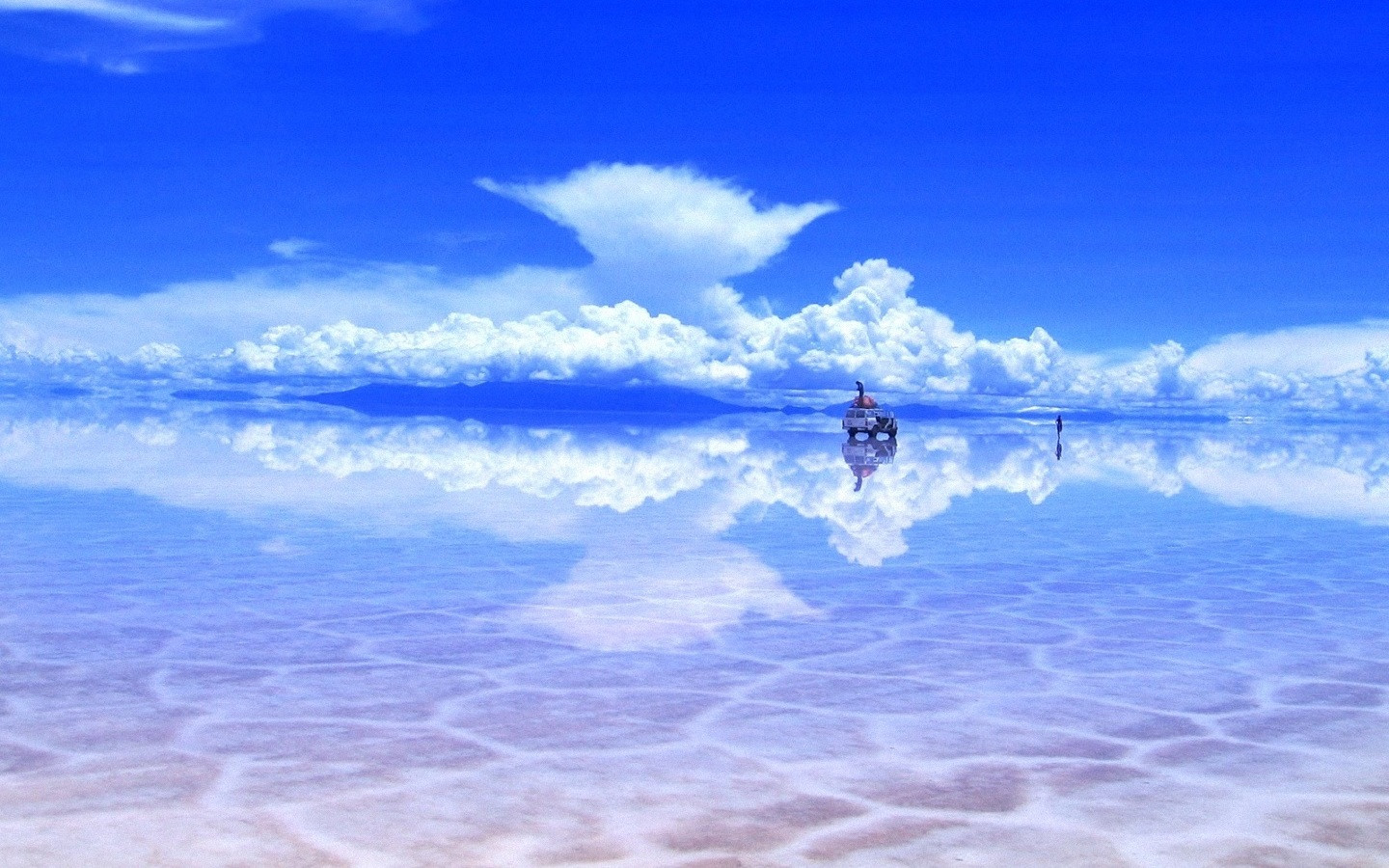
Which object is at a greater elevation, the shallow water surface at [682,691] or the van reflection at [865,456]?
the van reflection at [865,456]

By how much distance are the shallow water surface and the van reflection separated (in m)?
12.6

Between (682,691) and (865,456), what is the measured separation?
3564 centimetres

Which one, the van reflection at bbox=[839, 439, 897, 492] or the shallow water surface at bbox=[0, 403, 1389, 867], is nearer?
the shallow water surface at bbox=[0, 403, 1389, 867]

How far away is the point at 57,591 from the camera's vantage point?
13797mm

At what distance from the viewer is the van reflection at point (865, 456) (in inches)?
1387

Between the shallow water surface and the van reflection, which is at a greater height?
the van reflection

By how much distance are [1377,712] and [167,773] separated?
26.9 feet

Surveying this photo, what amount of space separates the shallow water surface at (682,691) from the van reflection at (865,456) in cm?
1256

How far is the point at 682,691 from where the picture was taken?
382 inches

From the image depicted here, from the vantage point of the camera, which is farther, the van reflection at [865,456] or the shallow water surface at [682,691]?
the van reflection at [865,456]

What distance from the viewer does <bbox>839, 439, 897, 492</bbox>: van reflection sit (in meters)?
35.2

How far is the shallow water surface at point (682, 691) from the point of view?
664 centimetres

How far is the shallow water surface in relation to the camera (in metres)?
6.64

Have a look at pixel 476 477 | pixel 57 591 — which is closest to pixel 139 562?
pixel 57 591
